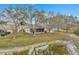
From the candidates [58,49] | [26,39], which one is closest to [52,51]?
[58,49]

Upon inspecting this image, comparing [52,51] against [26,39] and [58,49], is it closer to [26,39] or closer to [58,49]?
[58,49]

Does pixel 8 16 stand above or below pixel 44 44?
above

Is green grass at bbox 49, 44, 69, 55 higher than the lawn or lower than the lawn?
lower

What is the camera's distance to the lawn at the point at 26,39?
2.46 metres

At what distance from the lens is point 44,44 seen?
2.46m

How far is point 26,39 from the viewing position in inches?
96.7

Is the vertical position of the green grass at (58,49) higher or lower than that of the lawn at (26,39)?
lower

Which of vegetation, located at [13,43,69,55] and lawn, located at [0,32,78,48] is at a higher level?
lawn, located at [0,32,78,48]

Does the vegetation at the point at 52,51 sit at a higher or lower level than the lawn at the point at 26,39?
lower

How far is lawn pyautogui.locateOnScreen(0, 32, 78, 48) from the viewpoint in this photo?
2.46 meters
